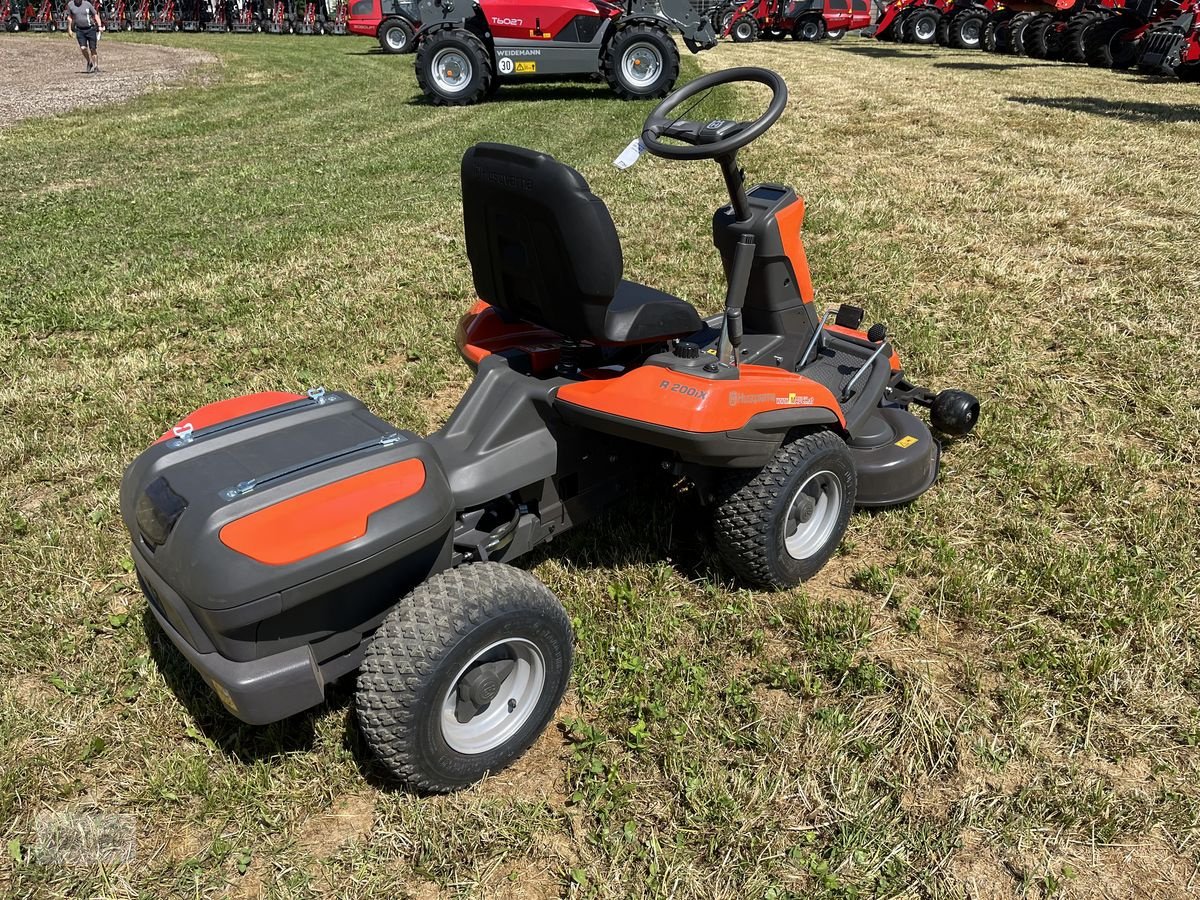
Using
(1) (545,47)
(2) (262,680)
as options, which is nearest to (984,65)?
(1) (545,47)

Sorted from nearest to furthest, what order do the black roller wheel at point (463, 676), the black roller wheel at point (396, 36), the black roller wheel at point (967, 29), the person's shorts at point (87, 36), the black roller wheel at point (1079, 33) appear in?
the black roller wheel at point (463, 676)
the black roller wheel at point (1079, 33)
the person's shorts at point (87, 36)
the black roller wheel at point (967, 29)
the black roller wheel at point (396, 36)

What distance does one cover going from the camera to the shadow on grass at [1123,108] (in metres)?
9.43

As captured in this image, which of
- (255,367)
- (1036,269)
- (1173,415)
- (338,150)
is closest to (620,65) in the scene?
(338,150)

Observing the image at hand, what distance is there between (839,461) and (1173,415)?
80.1 inches

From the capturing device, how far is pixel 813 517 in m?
2.83

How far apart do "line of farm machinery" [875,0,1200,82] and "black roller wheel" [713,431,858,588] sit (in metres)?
13.6

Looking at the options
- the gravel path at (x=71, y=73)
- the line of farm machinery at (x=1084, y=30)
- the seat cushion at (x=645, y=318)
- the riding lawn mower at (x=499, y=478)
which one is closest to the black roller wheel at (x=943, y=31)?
the line of farm machinery at (x=1084, y=30)

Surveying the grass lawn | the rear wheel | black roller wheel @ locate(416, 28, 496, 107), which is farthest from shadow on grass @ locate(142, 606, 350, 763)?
the rear wheel

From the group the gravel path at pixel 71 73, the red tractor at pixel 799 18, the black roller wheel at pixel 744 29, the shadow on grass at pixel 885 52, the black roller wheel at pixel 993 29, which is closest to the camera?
the gravel path at pixel 71 73

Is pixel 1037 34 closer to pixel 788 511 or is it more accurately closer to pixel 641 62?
pixel 641 62

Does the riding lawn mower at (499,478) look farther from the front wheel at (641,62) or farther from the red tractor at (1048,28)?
the red tractor at (1048,28)

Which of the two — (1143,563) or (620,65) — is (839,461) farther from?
(620,65)

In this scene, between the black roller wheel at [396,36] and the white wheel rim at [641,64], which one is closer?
the white wheel rim at [641,64]

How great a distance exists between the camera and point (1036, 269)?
17.2ft
